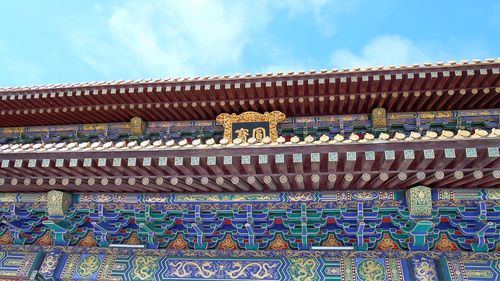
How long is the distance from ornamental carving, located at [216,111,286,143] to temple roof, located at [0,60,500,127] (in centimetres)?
15

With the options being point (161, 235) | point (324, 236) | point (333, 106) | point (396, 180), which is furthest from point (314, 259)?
point (333, 106)

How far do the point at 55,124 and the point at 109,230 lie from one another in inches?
207

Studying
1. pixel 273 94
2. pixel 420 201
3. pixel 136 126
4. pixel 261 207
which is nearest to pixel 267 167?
pixel 261 207

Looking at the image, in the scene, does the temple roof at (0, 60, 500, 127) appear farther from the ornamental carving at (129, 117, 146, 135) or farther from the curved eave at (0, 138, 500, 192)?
the curved eave at (0, 138, 500, 192)

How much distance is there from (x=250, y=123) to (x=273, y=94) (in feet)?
2.78

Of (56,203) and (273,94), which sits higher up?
(273,94)

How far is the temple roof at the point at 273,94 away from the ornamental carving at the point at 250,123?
153 millimetres

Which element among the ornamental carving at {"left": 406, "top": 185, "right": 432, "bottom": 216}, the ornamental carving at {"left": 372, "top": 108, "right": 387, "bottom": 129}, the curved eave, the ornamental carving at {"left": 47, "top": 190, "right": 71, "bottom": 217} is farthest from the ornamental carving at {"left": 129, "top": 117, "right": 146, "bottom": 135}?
the ornamental carving at {"left": 406, "top": 185, "right": 432, "bottom": 216}

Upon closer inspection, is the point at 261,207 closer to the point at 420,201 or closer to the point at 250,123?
the point at 420,201

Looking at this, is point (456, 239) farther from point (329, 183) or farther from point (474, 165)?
point (329, 183)

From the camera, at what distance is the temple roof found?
26.5 feet

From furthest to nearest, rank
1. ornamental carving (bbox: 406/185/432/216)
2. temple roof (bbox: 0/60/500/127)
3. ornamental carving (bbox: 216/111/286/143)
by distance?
ornamental carving (bbox: 216/111/286/143) → temple roof (bbox: 0/60/500/127) → ornamental carving (bbox: 406/185/432/216)

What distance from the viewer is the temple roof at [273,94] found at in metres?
8.07

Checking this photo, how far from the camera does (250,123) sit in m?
9.06
